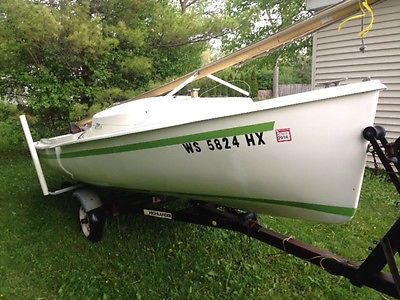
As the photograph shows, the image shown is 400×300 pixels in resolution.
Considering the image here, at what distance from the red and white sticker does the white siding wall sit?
464 centimetres

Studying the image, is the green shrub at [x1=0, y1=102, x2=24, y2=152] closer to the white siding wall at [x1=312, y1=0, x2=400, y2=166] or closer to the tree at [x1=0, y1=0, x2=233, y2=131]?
the tree at [x1=0, y1=0, x2=233, y2=131]

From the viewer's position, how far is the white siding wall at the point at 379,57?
6.41 metres

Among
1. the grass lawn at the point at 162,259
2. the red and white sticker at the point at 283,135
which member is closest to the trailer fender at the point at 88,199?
the grass lawn at the point at 162,259

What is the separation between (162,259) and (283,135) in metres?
2.08

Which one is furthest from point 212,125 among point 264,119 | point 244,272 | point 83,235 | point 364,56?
point 364,56

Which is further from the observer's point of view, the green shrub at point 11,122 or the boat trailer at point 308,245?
the green shrub at point 11,122

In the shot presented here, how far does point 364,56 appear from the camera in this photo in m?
6.91

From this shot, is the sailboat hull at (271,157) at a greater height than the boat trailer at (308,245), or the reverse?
the sailboat hull at (271,157)

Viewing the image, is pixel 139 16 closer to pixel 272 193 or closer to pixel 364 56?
pixel 364 56

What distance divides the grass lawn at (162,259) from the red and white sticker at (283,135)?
1.56 metres

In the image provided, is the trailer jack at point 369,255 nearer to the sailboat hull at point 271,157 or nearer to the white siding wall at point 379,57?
the sailboat hull at point 271,157

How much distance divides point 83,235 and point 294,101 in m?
3.06

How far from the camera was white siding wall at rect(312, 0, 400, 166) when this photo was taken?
6.41 meters

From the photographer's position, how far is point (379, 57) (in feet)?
21.7
